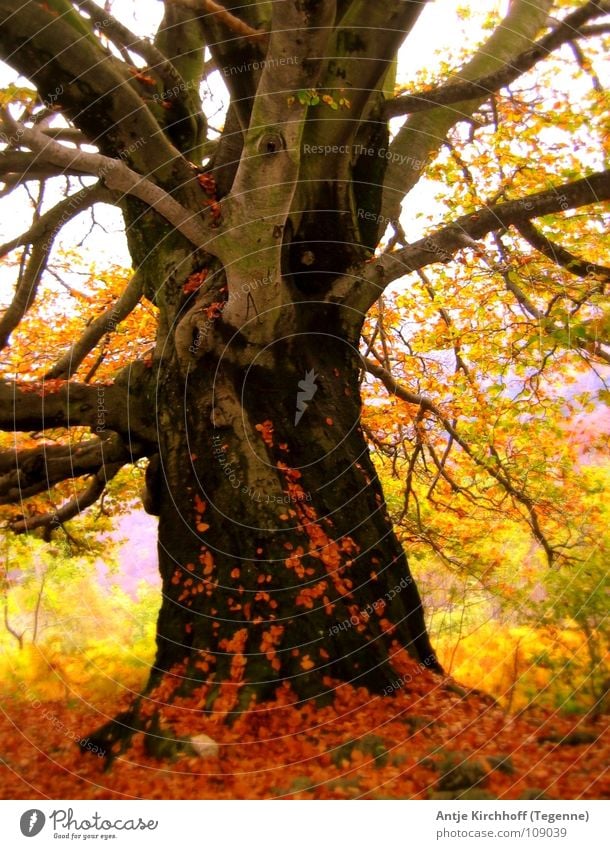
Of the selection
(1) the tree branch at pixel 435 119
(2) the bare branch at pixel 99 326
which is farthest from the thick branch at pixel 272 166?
(1) the tree branch at pixel 435 119

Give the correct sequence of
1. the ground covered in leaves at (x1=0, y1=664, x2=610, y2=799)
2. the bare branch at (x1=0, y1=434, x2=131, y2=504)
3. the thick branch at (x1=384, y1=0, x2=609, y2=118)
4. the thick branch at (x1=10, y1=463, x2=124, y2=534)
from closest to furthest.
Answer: the ground covered in leaves at (x1=0, y1=664, x2=610, y2=799) → the thick branch at (x1=384, y1=0, x2=609, y2=118) → the bare branch at (x1=0, y1=434, x2=131, y2=504) → the thick branch at (x1=10, y1=463, x2=124, y2=534)

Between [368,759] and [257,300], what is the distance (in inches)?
148

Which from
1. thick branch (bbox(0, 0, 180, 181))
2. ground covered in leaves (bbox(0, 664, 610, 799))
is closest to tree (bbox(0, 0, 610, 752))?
thick branch (bbox(0, 0, 180, 181))

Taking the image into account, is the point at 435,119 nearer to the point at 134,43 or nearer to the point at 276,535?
the point at 134,43

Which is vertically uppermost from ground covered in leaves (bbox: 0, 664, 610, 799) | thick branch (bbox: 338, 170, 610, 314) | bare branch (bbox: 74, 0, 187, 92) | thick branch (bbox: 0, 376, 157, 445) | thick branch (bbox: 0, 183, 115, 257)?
bare branch (bbox: 74, 0, 187, 92)

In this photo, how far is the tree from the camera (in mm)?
4742

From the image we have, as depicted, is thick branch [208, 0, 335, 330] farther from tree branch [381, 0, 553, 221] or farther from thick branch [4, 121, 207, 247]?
tree branch [381, 0, 553, 221]

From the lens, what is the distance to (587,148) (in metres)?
7.52

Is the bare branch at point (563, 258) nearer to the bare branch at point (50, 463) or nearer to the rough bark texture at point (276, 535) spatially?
the rough bark texture at point (276, 535)

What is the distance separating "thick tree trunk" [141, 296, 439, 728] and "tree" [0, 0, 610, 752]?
0.06 ft

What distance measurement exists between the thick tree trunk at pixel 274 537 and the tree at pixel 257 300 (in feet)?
0.06

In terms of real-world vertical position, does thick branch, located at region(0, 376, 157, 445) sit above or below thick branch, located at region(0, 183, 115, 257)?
below

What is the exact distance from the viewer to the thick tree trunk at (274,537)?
15.7 feet

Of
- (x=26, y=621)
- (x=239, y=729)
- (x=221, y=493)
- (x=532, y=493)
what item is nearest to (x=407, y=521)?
(x=532, y=493)
